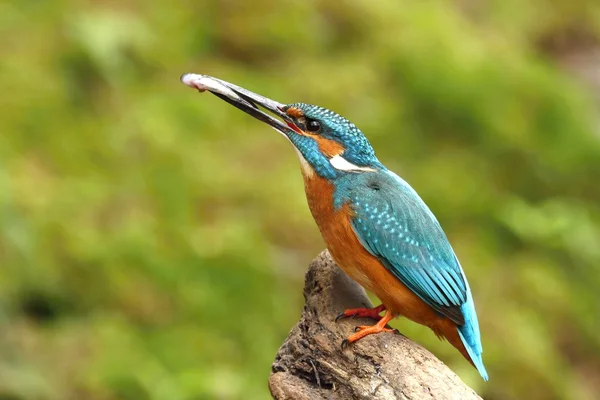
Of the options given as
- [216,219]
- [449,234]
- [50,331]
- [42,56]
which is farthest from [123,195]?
[449,234]

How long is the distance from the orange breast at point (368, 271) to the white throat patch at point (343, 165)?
0.52ft

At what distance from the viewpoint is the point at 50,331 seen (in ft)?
17.3

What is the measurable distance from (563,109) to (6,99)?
446 centimetres

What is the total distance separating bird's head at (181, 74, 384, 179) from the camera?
3262mm

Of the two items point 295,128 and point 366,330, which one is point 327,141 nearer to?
point 295,128

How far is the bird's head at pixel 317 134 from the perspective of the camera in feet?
10.7

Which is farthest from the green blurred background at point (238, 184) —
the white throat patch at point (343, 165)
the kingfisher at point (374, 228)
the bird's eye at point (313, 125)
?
the bird's eye at point (313, 125)

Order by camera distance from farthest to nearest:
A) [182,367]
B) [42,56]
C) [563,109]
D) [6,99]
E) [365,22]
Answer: [365,22]
[563,109]
[42,56]
[6,99]
[182,367]

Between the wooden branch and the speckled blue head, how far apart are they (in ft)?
1.57

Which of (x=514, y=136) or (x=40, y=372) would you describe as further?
(x=514, y=136)

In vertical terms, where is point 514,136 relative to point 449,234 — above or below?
above

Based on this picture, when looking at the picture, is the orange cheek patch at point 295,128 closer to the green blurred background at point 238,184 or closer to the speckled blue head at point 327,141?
the speckled blue head at point 327,141

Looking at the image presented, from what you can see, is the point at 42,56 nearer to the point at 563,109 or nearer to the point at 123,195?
the point at 123,195

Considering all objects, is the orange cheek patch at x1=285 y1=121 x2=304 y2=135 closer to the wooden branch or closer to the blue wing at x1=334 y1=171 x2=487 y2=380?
the blue wing at x1=334 y1=171 x2=487 y2=380
